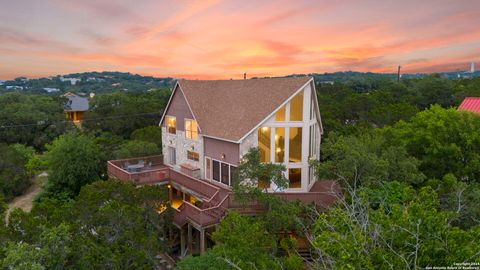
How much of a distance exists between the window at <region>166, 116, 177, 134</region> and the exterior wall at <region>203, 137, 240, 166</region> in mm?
4531

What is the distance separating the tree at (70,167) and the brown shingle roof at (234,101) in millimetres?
12586

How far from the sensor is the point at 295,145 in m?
20.3

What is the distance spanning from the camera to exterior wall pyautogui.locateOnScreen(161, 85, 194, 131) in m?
24.0

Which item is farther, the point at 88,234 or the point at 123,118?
the point at 123,118

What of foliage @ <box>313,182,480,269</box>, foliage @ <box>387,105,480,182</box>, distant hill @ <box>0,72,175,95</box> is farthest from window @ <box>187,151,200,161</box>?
distant hill @ <box>0,72,175,95</box>

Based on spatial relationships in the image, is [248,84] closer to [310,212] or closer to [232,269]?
[310,212]

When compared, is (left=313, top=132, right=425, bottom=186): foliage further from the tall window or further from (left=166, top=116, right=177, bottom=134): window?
(left=166, top=116, right=177, bottom=134): window

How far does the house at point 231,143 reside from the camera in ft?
60.0

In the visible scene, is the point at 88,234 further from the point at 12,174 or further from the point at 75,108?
the point at 75,108

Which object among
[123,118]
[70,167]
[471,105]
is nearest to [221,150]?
[70,167]

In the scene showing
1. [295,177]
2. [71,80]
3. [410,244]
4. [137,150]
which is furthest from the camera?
[71,80]

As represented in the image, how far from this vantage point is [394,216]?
8.56 meters

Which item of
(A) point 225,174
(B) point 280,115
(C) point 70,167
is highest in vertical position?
(B) point 280,115

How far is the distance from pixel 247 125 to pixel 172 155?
9.80 metres
